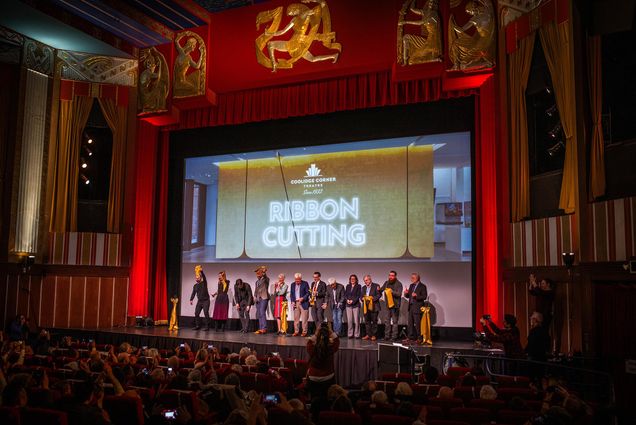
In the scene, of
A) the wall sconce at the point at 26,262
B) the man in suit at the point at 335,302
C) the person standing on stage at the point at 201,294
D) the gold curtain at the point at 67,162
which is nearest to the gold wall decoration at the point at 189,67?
the gold curtain at the point at 67,162

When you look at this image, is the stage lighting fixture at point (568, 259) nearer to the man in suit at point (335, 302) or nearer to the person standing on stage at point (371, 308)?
the person standing on stage at point (371, 308)

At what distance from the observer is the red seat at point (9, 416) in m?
3.21

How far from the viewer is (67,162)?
13305mm

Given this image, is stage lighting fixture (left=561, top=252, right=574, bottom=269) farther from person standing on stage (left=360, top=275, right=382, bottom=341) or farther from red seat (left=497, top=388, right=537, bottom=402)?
person standing on stage (left=360, top=275, right=382, bottom=341)

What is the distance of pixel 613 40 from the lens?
7664mm

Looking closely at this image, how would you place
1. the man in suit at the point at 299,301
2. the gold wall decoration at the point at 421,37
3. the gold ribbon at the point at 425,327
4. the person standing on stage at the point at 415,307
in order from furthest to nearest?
the man in suit at the point at 299,301 → the person standing on stage at the point at 415,307 → the gold wall decoration at the point at 421,37 → the gold ribbon at the point at 425,327

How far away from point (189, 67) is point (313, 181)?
4.04m

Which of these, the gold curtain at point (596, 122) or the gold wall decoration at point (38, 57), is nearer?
the gold curtain at point (596, 122)

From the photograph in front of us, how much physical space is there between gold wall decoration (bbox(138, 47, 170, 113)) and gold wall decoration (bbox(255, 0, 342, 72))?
2808 mm

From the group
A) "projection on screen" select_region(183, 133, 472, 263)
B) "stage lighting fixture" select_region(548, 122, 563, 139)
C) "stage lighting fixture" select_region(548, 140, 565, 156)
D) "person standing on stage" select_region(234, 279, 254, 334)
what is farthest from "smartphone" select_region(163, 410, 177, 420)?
"person standing on stage" select_region(234, 279, 254, 334)

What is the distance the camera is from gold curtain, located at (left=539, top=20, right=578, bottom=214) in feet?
26.6

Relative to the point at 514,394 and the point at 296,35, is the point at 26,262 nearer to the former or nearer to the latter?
the point at 296,35

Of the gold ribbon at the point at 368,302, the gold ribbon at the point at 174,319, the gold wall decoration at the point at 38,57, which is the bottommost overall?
the gold ribbon at the point at 174,319

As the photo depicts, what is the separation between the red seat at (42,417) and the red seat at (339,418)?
1610mm
